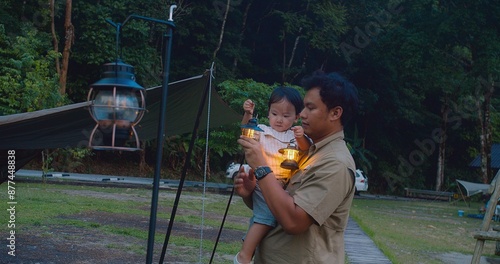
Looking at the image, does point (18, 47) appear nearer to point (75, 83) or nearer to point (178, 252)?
point (75, 83)

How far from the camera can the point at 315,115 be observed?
305 centimetres

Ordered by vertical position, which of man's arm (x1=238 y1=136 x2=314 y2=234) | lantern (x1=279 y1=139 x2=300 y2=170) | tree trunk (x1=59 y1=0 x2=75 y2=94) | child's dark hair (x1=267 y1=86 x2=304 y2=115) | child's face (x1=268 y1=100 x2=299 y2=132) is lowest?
man's arm (x1=238 y1=136 x2=314 y2=234)

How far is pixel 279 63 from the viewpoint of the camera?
40.2 m

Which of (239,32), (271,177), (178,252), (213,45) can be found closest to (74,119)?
(271,177)

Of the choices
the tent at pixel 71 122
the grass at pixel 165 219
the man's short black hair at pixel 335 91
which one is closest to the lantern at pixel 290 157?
the man's short black hair at pixel 335 91

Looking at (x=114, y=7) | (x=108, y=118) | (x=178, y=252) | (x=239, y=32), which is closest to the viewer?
(x=108, y=118)

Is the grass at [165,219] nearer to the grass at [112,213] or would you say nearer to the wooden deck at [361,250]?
the grass at [112,213]

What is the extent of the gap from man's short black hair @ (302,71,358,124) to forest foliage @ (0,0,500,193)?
1799cm

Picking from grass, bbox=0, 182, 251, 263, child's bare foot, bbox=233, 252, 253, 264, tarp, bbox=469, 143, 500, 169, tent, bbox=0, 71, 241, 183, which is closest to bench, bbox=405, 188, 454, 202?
tarp, bbox=469, 143, 500, 169

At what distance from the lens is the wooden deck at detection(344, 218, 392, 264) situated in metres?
8.59

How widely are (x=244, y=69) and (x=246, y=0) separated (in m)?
3.95

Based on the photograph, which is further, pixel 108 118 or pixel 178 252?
pixel 178 252

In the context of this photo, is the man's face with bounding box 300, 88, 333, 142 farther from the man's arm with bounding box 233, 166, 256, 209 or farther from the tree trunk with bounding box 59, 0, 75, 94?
the tree trunk with bounding box 59, 0, 75, 94

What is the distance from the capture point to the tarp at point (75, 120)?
5.48m
